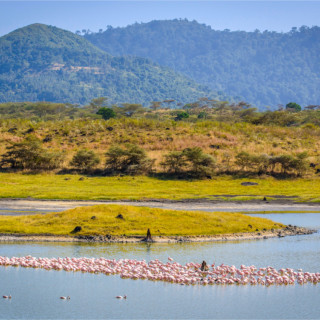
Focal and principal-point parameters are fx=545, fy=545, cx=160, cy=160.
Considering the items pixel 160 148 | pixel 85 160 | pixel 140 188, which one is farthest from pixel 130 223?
pixel 160 148

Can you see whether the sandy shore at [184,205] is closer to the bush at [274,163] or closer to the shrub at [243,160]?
the bush at [274,163]

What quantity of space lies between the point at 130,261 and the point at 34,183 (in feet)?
112

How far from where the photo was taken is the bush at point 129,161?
6556 cm

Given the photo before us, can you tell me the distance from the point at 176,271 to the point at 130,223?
1100 cm

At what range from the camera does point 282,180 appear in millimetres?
63750

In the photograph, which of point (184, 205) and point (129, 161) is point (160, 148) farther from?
point (184, 205)

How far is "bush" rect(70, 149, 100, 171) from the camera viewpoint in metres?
66.1

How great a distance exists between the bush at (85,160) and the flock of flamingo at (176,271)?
37.6 meters

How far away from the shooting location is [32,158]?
219 feet

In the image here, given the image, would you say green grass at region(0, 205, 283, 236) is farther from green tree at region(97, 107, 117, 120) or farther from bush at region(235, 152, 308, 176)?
green tree at region(97, 107, 117, 120)

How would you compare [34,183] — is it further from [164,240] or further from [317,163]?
[317,163]

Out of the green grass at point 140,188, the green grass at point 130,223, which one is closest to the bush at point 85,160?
the green grass at point 140,188

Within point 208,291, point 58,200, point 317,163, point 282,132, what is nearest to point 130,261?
point 208,291

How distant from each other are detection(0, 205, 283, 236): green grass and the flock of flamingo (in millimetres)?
7132
